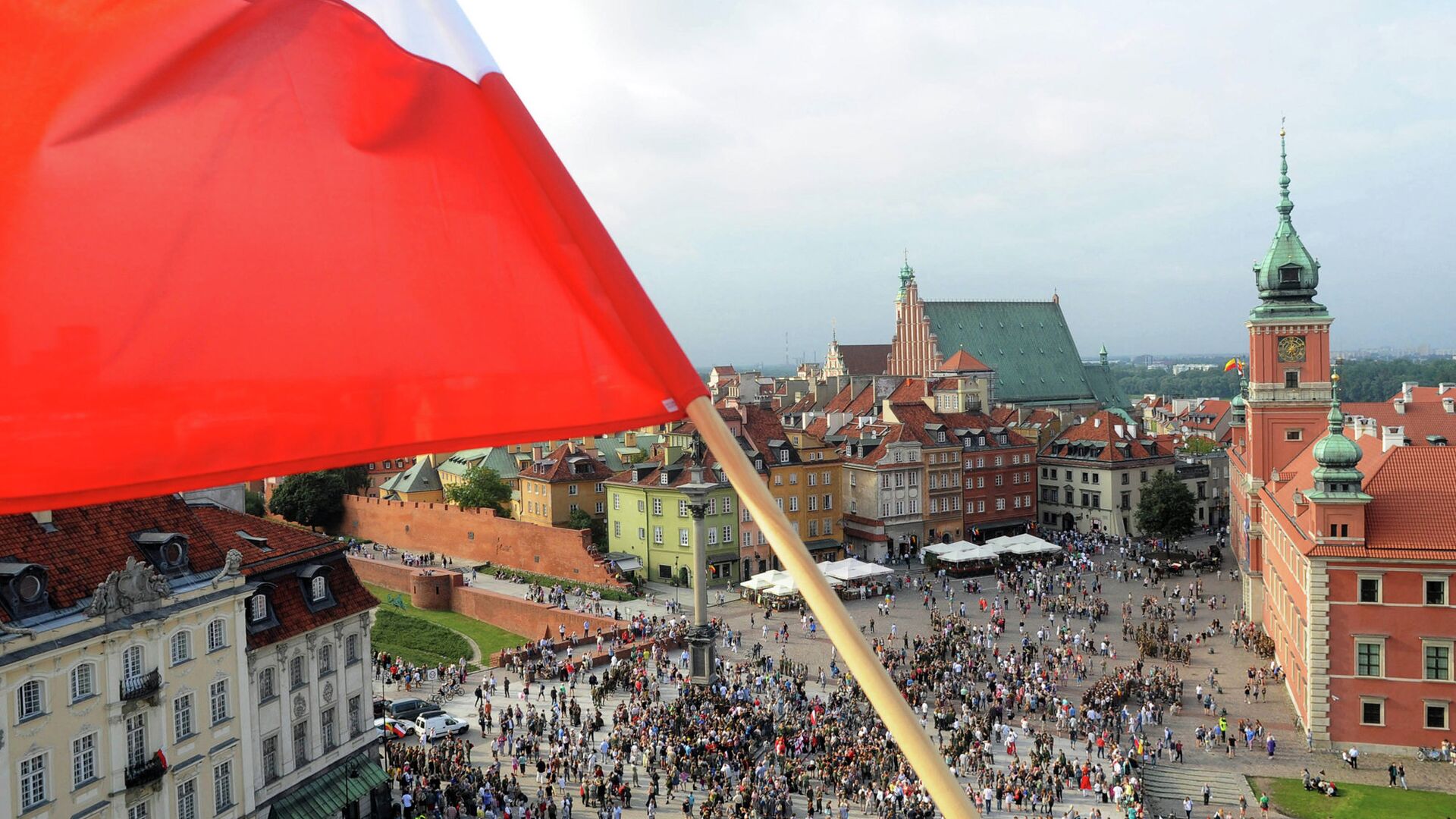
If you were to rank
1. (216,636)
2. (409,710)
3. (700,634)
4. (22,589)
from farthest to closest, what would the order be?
1. (409,710)
2. (700,634)
3. (216,636)
4. (22,589)

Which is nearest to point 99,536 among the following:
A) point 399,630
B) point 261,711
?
point 261,711

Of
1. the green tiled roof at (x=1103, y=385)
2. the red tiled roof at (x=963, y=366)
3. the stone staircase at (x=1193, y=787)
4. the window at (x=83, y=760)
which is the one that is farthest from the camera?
the green tiled roof at (x=1103, y=385)

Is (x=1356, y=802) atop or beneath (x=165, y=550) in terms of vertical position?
beneath

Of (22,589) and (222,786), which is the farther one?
(222,786)

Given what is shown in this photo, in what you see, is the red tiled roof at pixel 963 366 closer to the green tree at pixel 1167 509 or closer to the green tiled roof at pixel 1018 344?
the green tiled roof at pixel 1018 344

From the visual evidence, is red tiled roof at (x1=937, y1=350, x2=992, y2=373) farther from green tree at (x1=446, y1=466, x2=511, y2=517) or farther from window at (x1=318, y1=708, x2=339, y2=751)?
window at (x1=318, y1=708, x2=339, y2=751)

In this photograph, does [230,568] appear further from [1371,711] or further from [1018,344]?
[1018,344]

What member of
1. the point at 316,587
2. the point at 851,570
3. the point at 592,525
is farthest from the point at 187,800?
the point at 592,525

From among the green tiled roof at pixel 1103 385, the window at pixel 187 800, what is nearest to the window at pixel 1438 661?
the window at pixel 187 800
